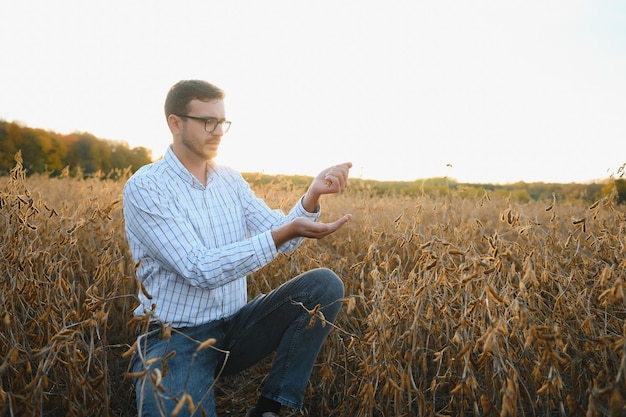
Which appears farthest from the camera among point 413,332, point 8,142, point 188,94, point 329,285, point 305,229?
point 8,142

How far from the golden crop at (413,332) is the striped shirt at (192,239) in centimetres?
17

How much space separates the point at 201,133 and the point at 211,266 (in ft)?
2.57

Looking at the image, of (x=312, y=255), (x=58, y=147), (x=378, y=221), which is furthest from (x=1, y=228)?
(x=58, y=147)

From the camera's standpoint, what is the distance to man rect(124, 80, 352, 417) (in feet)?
6.29

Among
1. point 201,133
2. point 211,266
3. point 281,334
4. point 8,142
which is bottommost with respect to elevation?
point 281,334

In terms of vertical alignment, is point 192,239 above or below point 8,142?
below

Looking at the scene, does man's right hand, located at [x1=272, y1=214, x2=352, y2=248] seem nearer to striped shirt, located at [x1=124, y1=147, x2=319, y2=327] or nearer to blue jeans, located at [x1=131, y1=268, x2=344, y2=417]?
striped shirt, located at [x1=124, y1=147, x2=319, y2=327]

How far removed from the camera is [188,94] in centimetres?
234

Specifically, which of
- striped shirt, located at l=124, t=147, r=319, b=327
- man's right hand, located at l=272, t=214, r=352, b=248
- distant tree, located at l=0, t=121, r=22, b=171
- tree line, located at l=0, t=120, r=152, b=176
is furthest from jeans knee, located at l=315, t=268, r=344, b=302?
tree line, located at l=0, t=120, r=152, b=176

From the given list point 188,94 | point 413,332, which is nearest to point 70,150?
point 188,94

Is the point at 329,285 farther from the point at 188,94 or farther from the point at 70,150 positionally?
the point at 70,150

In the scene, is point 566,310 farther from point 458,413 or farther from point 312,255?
point 312,255

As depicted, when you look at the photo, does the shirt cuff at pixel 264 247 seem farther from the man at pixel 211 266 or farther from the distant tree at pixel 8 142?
the distant tree at pixel 8 142

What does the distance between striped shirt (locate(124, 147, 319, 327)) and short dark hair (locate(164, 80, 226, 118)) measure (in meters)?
0.22
